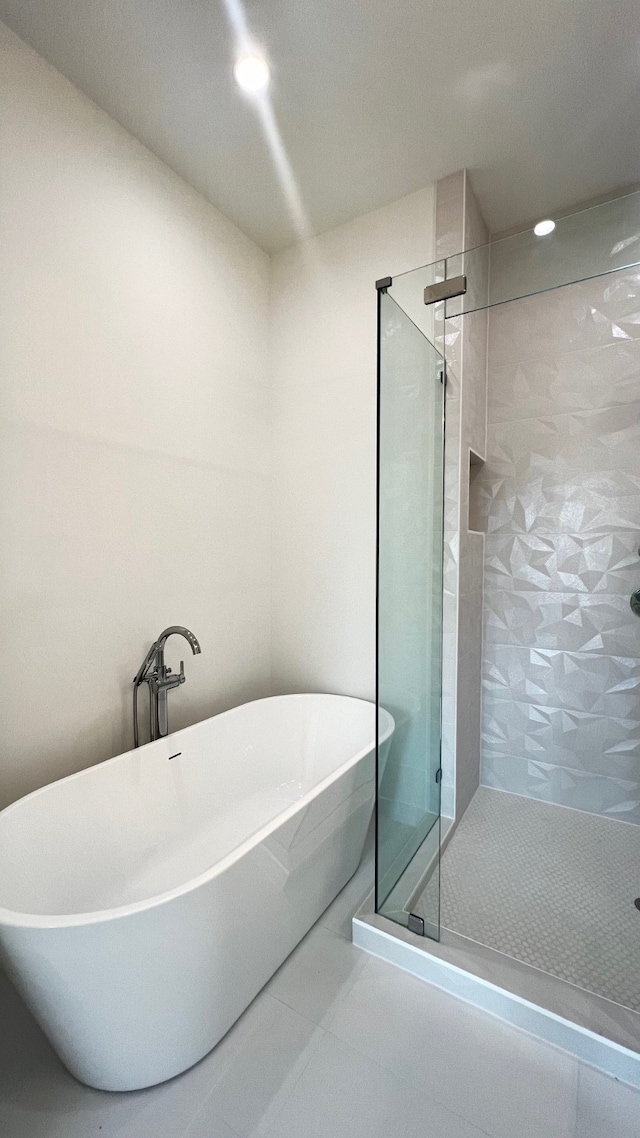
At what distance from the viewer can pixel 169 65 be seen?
158cm

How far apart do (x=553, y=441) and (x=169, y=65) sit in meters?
2.13

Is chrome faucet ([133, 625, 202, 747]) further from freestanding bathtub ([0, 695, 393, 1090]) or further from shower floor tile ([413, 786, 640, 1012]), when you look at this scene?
shower floor tile ([413, 786, 640, 1012])

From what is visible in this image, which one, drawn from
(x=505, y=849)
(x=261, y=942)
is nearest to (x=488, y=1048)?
(x=261, y=942)

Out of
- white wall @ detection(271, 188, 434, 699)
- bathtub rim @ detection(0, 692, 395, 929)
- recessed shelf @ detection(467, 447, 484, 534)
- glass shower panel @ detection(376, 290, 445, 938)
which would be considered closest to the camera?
bathtub rim @ detection(0, 692, 395, 929)

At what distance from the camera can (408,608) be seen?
1.70m

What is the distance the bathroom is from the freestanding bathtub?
12mm

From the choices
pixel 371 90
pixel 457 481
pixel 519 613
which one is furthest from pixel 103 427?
pixel 519 613

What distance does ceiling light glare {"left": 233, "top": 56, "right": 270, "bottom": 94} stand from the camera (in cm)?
156

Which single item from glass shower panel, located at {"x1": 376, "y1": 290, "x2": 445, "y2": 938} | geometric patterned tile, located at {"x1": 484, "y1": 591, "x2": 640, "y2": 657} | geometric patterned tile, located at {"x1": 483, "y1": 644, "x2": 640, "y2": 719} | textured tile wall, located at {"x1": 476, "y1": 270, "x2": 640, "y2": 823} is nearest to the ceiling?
textured tile wall, located at {"x1": 476, "y1": 270, "x2": 640, "y2": 823}

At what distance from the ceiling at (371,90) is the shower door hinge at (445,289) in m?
0.73

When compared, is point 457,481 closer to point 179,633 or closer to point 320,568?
point 320,568

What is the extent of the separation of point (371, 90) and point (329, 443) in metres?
1.32

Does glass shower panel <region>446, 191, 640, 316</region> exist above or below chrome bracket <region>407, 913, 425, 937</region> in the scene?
above

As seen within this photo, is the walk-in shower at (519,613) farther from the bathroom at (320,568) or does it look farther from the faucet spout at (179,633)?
the faucet spout at (179,633)
